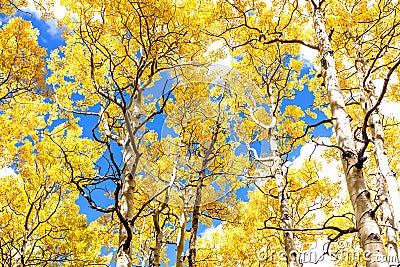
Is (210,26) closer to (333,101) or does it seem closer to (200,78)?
(200,78)

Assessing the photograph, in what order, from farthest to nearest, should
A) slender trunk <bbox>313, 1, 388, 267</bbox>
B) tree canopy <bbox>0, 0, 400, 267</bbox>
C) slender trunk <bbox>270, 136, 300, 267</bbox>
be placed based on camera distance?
slender trunk <bbox>270, 136, 300, 267</bbox>, tree canopy <bbox>0, 0, 400, 267</bbox>, slender trunk <bbox>313, 1, 388, 267</bbox>

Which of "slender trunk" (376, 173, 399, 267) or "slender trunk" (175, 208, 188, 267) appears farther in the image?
"slender trunk" (175, 208, 188, 267)

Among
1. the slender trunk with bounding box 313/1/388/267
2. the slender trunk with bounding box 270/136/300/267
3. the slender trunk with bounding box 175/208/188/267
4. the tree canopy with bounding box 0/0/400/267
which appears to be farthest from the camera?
the slender trunk with bounding box 175/208/188/267

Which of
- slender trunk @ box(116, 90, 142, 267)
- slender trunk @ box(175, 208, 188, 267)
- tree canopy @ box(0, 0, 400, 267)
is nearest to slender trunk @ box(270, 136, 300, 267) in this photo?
tree canopy @ box(0, 0, 400, 267)

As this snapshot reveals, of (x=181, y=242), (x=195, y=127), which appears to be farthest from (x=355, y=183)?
(x=181, y=242)

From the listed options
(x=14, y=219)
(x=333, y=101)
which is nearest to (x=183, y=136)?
(x=333, y=101)

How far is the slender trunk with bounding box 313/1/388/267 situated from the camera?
2.22 metres

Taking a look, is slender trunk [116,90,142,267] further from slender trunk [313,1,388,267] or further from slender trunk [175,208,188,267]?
slender trunk [175,208,188,267]

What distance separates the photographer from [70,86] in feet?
25.9

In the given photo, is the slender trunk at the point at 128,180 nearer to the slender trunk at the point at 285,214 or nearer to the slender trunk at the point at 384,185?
the slender trunk at the point at 285,214

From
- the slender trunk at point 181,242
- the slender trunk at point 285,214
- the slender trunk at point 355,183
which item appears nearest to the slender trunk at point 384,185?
the slender trunk at point 285,214

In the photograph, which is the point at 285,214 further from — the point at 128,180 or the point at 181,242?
the point at 128,180

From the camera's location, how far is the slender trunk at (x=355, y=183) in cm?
222

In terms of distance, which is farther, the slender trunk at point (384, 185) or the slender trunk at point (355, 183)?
the slender trunk at point (384, 185)
